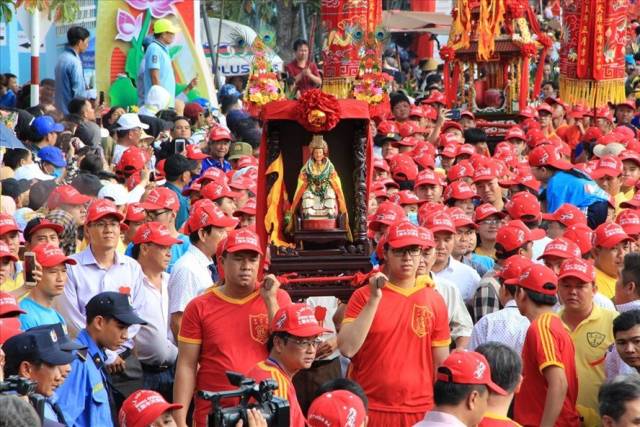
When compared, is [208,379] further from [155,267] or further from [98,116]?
[98,116]

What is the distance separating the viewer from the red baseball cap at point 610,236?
9.18 m

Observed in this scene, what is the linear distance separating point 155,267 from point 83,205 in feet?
3.43

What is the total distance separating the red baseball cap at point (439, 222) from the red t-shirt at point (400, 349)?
1502mm

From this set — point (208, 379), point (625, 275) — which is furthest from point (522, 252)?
point (208, 379)

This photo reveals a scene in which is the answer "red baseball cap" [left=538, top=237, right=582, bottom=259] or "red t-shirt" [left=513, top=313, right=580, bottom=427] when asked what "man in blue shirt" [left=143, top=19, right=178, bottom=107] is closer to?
"red baseball cap" [left=538, top=237, right=582, bottom=259]

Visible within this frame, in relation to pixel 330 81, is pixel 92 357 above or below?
below

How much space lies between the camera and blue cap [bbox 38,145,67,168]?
12797 millimetres

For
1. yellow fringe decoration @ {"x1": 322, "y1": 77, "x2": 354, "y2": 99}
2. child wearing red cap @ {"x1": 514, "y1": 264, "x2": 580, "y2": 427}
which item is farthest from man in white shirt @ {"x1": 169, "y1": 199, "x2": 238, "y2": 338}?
yellow fringe decoration @ {"x1": 322, "y1": 77, "x2": 354, "y2": 99}

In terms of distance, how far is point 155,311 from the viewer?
347 inches

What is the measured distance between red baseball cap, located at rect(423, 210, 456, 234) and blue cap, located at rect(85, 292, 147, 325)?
2451mm

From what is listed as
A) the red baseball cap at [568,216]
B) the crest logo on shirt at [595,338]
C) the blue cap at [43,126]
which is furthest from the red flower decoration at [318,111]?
the blue cap at [43,126]

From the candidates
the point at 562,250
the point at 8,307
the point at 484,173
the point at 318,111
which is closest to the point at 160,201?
the point at 318,111

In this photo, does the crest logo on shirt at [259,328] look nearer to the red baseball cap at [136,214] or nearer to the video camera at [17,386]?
the video camera at [17,386]

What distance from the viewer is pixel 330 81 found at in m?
15.2
